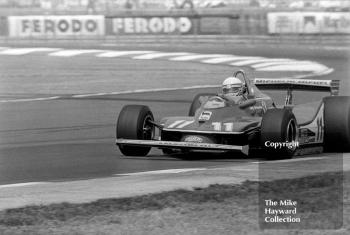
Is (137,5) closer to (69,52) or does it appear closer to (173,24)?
(173,24)

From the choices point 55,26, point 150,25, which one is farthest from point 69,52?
point 150,25

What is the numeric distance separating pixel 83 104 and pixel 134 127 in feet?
25.7

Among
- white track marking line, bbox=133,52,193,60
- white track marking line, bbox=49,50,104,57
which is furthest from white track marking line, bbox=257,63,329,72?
white track marking line, bbox=49,50,104,57

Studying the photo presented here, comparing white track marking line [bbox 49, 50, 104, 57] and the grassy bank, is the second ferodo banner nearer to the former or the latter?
white track marking line [bbox 49, 50, 104, 57]

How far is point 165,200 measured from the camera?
8.46m

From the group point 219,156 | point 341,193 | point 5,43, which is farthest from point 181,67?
point 341,193

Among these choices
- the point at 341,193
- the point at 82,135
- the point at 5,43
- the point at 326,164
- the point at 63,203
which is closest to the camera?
the point at 63,203

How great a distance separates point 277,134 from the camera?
11.2 m

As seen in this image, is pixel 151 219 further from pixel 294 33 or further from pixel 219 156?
pixel 294 33

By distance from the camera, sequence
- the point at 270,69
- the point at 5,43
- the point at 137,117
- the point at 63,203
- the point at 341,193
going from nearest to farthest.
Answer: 1. the point at 63,203
2. the point at 341,193
3. the point at 137,117
4. the point at 270,69
5. the point at 5,43

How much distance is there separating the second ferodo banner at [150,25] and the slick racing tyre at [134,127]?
94.9ft

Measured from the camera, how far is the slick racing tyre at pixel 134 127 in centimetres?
1198

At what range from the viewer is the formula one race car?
11367 millimetres

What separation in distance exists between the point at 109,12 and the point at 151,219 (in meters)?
34.8
